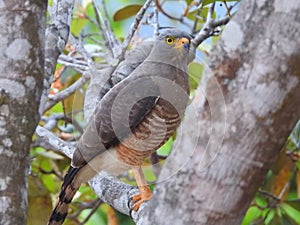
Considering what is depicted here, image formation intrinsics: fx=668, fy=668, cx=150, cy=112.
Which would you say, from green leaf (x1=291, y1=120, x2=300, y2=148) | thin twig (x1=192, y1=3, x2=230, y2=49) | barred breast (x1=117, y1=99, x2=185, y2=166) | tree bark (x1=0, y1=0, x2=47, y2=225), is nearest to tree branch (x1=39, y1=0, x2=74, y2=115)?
tree bark (x1=0, y1=0, x2=47, y2=225)

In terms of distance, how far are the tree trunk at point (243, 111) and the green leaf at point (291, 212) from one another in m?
2.05

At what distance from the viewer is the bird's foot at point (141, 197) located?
98.0 inches

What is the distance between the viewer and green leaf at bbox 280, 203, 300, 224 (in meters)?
3.21

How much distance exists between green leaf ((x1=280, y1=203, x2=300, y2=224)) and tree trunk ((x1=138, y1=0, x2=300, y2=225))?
Answer: 2.05 meters

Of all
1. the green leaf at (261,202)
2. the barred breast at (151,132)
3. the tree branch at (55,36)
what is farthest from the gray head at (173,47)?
the green leaf at (261,202)

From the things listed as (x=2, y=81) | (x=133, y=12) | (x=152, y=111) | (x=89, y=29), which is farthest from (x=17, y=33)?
(x=89, y=29)

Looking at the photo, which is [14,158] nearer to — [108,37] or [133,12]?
[108,37]

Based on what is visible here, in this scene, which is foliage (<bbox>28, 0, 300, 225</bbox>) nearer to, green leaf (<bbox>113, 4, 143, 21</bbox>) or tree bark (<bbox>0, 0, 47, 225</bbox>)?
green leaf (<bbox>113, 4, 143, 21</bbox>)

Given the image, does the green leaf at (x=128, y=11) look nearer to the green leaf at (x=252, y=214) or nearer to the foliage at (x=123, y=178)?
the foliage at (x=123, y=178)

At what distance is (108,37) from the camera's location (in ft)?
10.5

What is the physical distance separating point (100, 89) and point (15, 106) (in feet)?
5.02

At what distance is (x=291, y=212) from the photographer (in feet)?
10.6

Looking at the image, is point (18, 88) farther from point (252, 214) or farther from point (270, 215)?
point (252, 214)

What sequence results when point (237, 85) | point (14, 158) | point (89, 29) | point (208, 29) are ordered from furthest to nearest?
point (89, 29)
point (208, 29)
point (14, 158)
point (237, 85)
